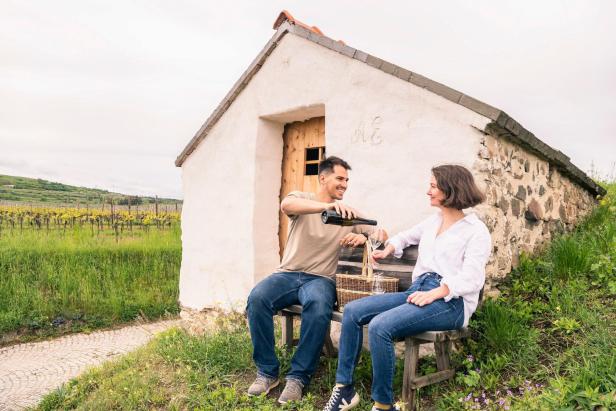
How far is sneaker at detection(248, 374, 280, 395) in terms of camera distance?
3531 mm

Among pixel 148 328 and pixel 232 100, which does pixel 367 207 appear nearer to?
pixel 232 100

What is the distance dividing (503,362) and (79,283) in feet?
27.3

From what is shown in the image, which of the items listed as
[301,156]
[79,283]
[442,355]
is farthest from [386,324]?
[79,283]

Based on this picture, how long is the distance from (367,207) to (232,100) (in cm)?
240

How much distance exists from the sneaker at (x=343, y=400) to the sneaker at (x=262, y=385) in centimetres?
62

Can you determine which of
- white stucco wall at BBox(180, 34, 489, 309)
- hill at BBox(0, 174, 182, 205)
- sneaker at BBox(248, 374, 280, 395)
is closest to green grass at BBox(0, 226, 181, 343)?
Result: white stucco wall at BBox(180, 34, 489, 309)

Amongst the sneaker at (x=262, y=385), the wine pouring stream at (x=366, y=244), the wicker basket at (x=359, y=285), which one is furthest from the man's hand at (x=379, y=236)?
the sneaker at (x=262, y=385)

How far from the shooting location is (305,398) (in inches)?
135

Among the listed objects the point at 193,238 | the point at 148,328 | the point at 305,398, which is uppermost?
the point at 193,238

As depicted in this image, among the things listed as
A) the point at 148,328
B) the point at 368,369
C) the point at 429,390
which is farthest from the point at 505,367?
the point at 148,328

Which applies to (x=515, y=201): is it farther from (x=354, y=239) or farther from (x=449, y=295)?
(x=449, y=295)

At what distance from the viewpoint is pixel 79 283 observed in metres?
9.51

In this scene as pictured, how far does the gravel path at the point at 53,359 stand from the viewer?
5.75 meters

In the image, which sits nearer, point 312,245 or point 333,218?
point 333,218
